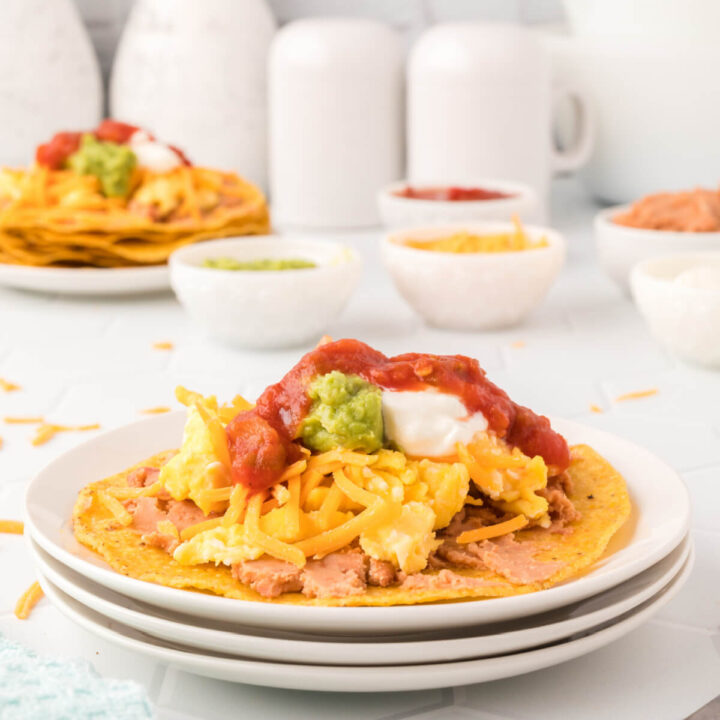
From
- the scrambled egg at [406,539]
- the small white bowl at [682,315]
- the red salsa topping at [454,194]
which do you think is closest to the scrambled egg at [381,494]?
the scrambled egg at [406,539]

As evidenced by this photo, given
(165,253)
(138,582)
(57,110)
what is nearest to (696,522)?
(138,582)

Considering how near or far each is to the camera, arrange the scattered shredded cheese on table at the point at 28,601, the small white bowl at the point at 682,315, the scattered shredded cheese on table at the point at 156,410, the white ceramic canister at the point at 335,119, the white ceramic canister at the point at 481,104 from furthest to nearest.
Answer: the white ceramic canister at the point at 335,119 → the white ceramic canister at the point at 481,104 → the small white bowl at the point at 682,315 → the scattered shredded cheese on table at the point at 156,410 → the scattered shredded cheese on table at the point at 28,601

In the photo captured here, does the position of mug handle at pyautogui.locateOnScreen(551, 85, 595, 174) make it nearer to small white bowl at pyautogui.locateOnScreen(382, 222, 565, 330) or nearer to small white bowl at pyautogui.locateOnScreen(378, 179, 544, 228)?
small white bowl at pyautogui.locateOnScreen(378, 179, 544, 228)

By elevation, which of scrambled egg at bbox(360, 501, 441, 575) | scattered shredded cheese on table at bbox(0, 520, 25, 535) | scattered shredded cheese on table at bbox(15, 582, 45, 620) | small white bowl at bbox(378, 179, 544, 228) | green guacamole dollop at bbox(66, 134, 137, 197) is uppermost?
scrambled egg at bbox(360, 501, 441, 575)

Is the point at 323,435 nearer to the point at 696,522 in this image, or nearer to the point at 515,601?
the point at 515,601

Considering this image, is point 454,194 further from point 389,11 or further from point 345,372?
point 345,372

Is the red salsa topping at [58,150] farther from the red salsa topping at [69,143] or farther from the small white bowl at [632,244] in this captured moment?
the small white bowl at [632,244]

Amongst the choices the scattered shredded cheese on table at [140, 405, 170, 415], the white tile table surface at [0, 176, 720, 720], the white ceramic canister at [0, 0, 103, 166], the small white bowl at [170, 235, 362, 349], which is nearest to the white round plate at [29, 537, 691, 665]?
the white tile table surface at [0, 176, 720, 720]
